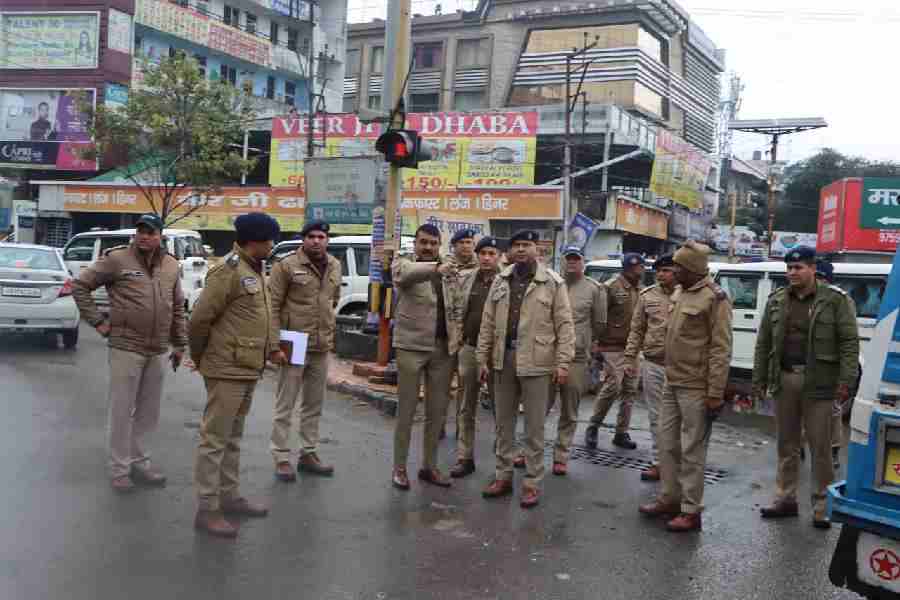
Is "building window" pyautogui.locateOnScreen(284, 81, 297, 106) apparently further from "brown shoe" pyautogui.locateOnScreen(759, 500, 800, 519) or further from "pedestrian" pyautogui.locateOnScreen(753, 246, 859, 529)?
"brown shoe" pyautogui.locateOnScreen(759, 500, 800, 519)

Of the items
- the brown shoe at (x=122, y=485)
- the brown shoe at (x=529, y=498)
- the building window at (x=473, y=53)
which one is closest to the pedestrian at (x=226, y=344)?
the brown shoe at (x=122, y=485)

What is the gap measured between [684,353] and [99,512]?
391cm

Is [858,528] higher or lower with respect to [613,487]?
higher

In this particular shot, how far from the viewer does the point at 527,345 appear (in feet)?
19.4

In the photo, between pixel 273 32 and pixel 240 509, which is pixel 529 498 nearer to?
pixel 240 509

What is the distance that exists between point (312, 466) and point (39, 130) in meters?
37.4

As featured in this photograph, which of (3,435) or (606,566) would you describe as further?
(3,435)

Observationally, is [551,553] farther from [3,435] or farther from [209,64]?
[209,64]

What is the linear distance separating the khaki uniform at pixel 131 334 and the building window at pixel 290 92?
41.9m

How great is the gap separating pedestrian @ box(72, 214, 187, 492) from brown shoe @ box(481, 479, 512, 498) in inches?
91.0

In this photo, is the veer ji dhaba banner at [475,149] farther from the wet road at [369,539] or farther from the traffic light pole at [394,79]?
the wet road at [369,539]

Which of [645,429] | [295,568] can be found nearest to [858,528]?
[295,568]

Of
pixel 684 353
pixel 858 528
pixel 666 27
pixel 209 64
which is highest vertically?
pixel 666 27

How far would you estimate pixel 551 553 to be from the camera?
501 centimetres
